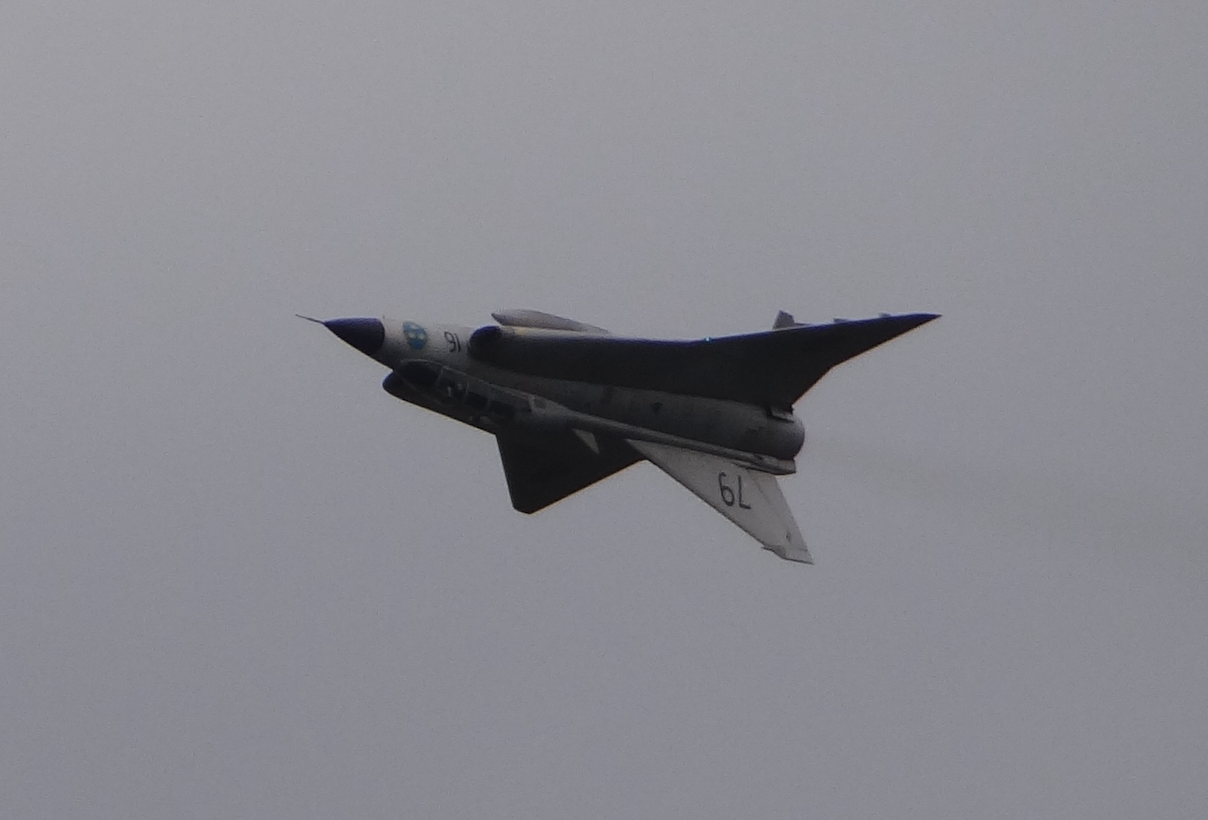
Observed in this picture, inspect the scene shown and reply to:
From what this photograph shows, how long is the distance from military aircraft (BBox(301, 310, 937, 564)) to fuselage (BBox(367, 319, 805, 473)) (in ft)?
0.06

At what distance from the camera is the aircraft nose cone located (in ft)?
121

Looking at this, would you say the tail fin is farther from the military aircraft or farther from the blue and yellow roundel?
the blue and yellow roundel

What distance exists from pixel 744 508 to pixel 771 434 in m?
1.57

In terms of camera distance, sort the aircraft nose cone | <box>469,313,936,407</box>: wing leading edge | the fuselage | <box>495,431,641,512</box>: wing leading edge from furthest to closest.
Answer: <box>495,431,641,512</box>: wing leading edge → <box>469,313,936,407</box>: wing leading edge → the fuselage → the aircraft nose cone

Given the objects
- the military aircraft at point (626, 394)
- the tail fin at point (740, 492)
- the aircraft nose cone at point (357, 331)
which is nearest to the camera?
the aircraft nose cone at point (357, 331)

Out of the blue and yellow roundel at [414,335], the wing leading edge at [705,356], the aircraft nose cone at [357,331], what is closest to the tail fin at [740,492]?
the wing leading edge at [705,356]

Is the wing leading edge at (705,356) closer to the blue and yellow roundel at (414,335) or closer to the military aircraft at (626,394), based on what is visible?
the military aircraft at (626,394)

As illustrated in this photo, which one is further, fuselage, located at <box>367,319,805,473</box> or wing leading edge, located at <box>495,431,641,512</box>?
wing leading edge, located at <box>495,431,641,512</box>

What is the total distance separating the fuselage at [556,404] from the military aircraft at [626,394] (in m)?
0.02

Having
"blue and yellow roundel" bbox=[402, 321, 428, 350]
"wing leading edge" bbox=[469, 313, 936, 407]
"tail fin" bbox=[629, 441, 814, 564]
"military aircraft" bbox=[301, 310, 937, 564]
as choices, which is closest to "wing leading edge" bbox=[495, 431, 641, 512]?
"military aircraft" bbox=[301, 310, 937, 564]

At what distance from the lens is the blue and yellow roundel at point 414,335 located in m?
37.2

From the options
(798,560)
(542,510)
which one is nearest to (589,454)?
(542,510)

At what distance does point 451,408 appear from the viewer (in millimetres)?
38031

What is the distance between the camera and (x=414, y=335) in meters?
37.2
